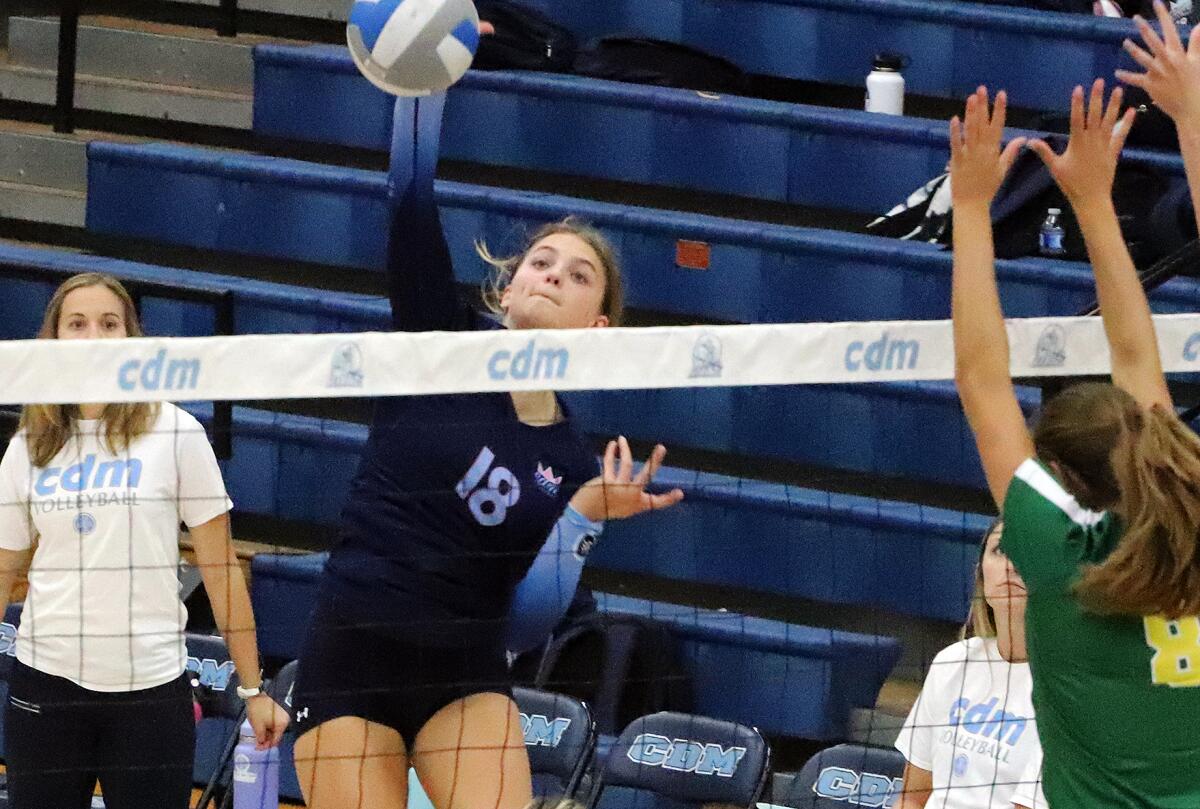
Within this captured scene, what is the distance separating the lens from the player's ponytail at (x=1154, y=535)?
8.13ft

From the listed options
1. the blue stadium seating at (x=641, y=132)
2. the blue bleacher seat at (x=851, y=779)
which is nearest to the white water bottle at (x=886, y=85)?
the blue stadium seating at (x=641, y=132)

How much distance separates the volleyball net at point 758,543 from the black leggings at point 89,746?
0.17 meters

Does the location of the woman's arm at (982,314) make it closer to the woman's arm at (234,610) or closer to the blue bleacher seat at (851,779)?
the woman's arm at (234,610)

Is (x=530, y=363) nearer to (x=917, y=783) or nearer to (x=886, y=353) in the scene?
(x=886, y=353)

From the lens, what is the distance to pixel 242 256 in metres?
7.49

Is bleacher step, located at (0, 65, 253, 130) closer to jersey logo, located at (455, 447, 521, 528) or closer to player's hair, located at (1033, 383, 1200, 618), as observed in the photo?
jersey logo, located at (455, 447, 521, 528)

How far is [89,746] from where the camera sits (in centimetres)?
416

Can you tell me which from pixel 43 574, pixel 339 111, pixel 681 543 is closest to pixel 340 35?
pixel 339 111

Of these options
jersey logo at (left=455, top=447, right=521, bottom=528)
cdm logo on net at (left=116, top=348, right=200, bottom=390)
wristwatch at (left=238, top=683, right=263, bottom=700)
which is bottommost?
wristwatch at (left=238, top=683, right=263, bottom=700)

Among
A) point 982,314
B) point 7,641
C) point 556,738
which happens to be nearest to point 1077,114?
point 982,314

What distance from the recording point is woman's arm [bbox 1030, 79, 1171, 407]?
2.94 metres

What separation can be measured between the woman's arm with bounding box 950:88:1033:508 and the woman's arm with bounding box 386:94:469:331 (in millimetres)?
1045

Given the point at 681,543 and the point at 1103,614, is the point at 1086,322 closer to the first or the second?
the point at 1103,614

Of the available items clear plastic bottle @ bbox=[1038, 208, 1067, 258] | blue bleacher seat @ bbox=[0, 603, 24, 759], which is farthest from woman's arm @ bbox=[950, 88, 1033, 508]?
clear plastic bottle @ bbox=[1038, 208, 1067, 258]
